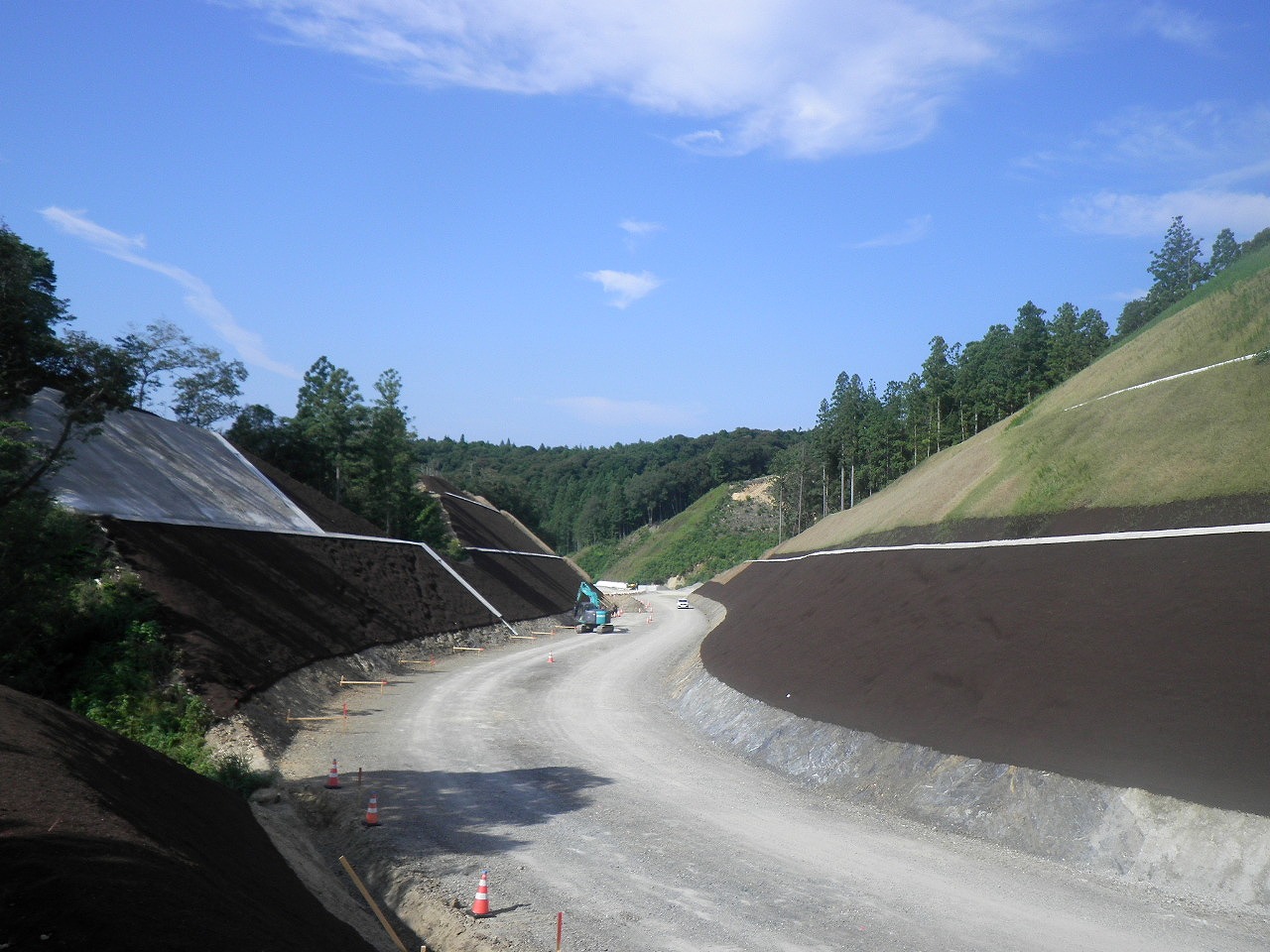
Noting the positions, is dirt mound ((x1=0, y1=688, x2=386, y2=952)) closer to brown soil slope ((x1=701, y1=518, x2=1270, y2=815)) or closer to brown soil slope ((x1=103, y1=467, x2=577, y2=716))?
brown soil slope ((x1=701, y1=518, x2=1270, y2=815))

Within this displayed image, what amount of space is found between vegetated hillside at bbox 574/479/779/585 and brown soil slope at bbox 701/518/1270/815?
9892 cm

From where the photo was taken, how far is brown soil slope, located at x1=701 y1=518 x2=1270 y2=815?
12.1 metres

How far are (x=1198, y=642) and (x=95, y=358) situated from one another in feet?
66.6

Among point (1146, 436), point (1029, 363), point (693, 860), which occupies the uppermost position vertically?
point (1029, 363)

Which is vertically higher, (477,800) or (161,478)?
(161,478)

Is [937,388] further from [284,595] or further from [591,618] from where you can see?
[284,595]

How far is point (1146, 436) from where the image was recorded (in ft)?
84.4

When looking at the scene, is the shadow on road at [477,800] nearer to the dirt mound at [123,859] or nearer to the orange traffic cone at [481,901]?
the orange traffic cone at [481,901]

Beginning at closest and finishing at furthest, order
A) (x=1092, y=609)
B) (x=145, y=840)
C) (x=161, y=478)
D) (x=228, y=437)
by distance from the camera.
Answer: (x=145, y=840) → (x=1092, y=609) → (x=161, y=478) → (x=228, y=437)

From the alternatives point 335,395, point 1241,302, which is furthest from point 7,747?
point 335,395

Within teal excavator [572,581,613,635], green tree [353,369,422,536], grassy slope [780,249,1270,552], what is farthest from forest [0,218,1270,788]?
grassy slope [780,249,1270,552]

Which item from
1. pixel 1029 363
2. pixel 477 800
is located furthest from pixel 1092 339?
pixel 477 800

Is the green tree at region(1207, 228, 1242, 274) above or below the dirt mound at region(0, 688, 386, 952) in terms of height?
above

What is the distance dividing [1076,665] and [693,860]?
7420 millimetres
